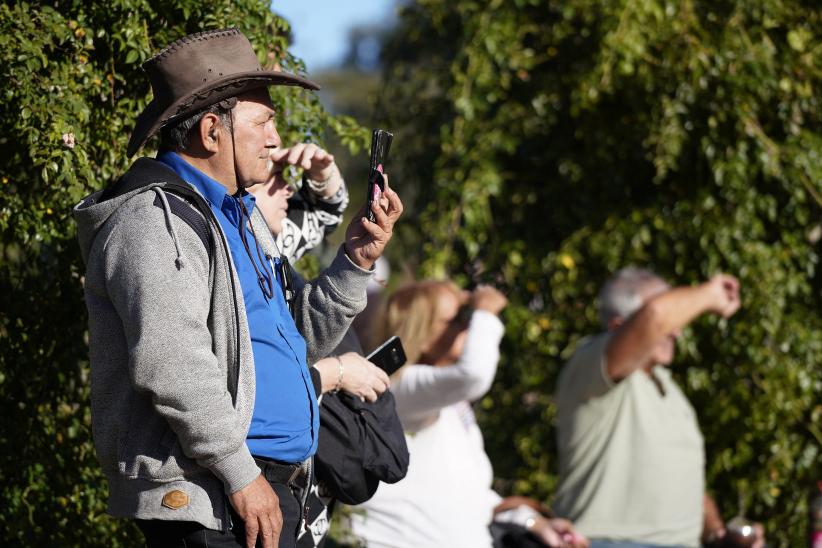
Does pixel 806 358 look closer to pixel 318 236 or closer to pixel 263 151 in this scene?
pixel 318 236

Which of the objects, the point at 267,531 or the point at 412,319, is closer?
the point at 267,531

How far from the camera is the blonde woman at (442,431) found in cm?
329

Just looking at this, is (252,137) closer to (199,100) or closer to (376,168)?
(199,100)

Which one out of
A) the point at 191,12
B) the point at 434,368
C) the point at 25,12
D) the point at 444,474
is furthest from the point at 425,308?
the point at 25,12

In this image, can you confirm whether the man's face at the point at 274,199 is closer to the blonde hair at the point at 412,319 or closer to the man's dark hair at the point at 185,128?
the man's dark hair at the point at 185,128

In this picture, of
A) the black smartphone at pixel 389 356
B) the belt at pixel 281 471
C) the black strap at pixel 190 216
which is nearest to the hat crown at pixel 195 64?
the black strap at pixel 190 216

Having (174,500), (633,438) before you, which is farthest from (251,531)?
(633,438)

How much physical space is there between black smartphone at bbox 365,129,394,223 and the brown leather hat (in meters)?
0.20

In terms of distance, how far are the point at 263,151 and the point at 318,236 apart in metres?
0.83

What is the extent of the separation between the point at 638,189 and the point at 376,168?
8.95 ft

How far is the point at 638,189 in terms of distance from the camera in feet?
15.8

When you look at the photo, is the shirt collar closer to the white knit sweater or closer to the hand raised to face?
the white knit sweater

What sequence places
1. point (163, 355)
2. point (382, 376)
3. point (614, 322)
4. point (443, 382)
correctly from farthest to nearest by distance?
point (614, 322)
point (443, 382)
point (382, 376)
point (163, 355)

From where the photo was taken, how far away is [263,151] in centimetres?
221
